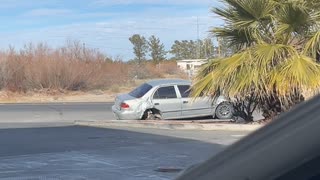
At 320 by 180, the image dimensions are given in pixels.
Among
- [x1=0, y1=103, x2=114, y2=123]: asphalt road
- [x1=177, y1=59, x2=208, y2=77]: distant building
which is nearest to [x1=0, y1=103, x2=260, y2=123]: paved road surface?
[x1=0, y1=103, x2=114, y2=123]: asphalt road

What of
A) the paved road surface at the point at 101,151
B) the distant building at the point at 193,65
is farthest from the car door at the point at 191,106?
the paved road surface at the point at 101,151

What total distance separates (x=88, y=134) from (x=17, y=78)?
32103 millimetres

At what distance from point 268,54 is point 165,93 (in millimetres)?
5945

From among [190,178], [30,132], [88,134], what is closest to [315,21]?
[88,134]

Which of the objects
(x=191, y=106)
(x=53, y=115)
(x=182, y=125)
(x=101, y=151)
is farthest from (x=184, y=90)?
(x=53, y=115)

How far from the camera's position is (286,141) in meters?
1.44

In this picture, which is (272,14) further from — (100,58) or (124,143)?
(100,58)

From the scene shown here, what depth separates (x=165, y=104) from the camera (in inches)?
805

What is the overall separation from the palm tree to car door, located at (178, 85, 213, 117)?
3995 mm

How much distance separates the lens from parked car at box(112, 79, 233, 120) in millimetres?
20359

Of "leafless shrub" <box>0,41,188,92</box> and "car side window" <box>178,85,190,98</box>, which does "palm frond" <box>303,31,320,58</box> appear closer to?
"car side window" <box>178,85,190,98</box>

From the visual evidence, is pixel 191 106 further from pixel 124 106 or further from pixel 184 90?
pixel 124 106

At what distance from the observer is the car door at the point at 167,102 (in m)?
20.4

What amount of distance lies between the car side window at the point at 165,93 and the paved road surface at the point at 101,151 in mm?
2323
